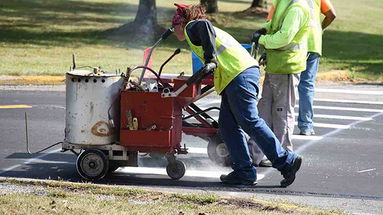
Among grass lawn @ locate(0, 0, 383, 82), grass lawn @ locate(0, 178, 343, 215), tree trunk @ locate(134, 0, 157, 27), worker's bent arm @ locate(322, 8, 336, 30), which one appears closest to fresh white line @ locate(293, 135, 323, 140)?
worker's bent arm @ locate(322, 8, 336, 30)

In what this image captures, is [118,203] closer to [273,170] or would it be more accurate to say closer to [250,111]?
[250,111]

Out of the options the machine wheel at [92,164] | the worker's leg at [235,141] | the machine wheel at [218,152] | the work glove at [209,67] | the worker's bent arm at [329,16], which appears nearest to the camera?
the work glove at [209,67]

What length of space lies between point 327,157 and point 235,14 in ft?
74.2

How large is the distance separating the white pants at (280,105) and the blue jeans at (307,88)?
191 centimetres

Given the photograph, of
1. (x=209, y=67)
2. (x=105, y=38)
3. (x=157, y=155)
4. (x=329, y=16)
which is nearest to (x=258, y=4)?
(x=105, y=38)

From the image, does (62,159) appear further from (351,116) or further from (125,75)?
(351,116)

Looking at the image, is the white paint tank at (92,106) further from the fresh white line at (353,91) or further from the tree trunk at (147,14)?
the tree trunk at (147,14)

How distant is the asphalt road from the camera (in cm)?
834

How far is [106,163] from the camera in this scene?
8.59 m

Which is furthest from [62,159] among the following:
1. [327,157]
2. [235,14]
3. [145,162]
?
[235,14]

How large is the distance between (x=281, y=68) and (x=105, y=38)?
15.0 m

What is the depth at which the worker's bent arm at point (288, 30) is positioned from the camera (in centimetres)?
892

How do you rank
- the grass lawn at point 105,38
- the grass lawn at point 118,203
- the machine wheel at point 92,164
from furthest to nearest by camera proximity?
the grass lawn at point 105,38, the machine wheel at point 92,164, the grass lawn at point 118,203

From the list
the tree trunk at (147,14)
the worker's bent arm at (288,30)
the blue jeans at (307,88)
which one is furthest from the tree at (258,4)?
the worker's bent arm at (288,30)
